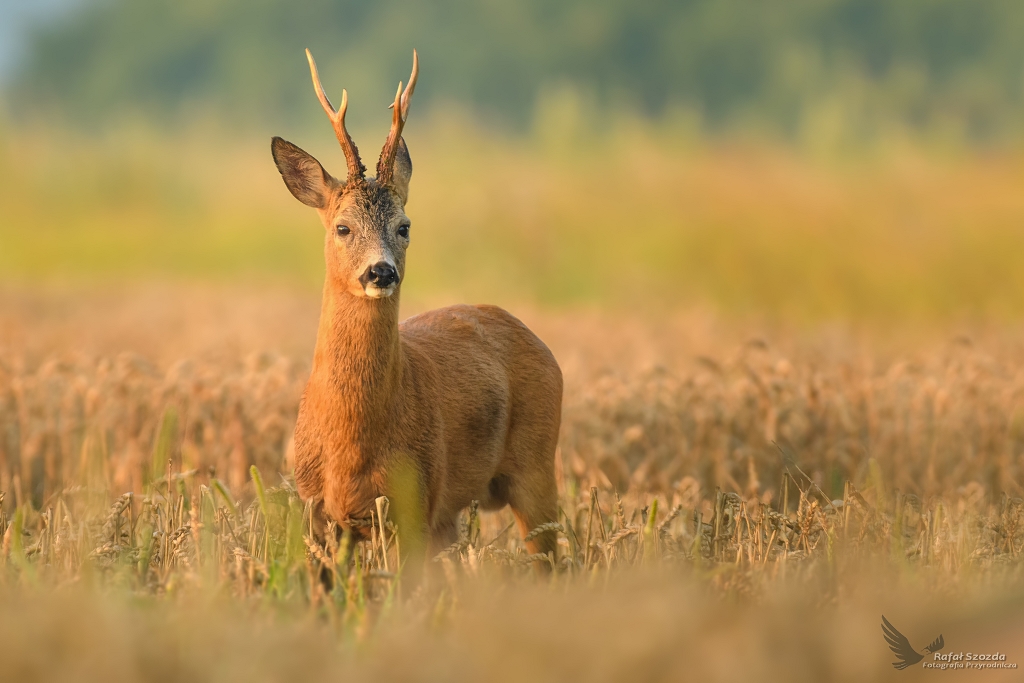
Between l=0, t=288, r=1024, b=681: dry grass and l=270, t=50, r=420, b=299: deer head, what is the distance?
1.10m

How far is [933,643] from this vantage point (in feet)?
9.04

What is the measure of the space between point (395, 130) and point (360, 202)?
387mm

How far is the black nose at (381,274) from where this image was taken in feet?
17.5

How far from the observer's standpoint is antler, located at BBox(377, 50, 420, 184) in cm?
569

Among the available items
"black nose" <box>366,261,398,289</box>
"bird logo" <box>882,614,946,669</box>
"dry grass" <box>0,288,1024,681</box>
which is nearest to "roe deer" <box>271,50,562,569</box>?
"black nose" <box>366,261,398,289</box>

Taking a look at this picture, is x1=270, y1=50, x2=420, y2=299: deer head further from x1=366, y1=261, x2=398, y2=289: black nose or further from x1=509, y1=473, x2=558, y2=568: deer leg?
x1=509, y1=473, x2=558, y2=568: deer leg

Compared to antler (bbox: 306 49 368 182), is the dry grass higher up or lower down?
lower down

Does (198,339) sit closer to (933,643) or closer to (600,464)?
(600,464)

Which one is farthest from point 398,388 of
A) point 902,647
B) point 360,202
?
point 902,647

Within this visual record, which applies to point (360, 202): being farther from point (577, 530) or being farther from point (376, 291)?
point (577, 530)

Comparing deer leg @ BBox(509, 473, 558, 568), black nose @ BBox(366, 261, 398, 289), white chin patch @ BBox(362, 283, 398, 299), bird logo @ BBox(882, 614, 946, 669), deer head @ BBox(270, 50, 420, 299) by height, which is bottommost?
deer leg @ BBox(509, 473, 558, 568)

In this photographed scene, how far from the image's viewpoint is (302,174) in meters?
5.91

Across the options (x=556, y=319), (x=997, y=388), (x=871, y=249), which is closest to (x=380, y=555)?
(x=997, y=388)

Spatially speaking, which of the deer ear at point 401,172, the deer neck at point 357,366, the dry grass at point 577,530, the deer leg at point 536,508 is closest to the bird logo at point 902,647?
the dry grass at point 577,530
